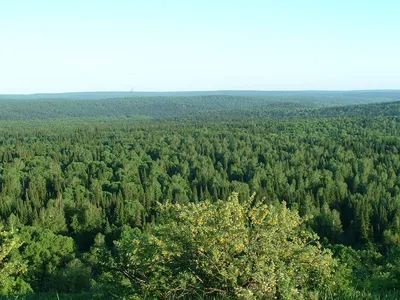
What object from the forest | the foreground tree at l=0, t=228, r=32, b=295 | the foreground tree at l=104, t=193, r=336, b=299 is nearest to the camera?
the foreground tree at l=104, t=193, r=336, b=299

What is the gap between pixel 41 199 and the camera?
77375 mm

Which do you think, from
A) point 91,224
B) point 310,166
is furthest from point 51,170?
point 310,166

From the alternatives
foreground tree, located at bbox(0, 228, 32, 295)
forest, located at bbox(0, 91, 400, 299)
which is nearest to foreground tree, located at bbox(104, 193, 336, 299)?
forest, located at bbox(0, 91, 400, 299)

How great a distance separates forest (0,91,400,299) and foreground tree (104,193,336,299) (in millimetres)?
66

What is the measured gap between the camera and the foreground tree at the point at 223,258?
1510 cm

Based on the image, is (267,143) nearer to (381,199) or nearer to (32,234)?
(381,199)

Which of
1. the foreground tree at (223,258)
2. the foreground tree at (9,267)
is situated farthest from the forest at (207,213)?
the foreground tree at (9,267)

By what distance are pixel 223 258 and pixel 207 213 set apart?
197 centimetres

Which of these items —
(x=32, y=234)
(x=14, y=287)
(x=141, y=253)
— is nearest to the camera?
(x=141, y=253)

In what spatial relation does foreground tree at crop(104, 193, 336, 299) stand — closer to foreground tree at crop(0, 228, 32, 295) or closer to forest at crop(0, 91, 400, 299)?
forest at crop(0, 91, 400, 299)

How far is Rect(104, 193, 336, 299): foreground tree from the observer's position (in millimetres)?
15102

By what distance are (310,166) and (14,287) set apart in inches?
2916

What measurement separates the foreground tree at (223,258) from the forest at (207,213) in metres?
0.07

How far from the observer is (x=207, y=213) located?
56.1 feet
